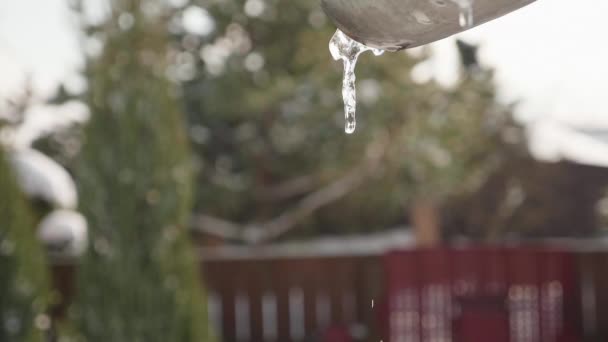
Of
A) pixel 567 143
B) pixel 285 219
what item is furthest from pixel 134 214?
pixel 567 143

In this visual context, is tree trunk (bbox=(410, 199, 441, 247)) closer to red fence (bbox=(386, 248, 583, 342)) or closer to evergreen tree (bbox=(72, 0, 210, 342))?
red fence (bbox=(386, 248, 583, 342))

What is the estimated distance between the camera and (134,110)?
4.64 meters

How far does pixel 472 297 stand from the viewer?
7727 mm

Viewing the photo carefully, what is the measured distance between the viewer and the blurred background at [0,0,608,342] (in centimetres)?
465

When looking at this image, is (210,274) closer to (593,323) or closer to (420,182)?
(420,182)

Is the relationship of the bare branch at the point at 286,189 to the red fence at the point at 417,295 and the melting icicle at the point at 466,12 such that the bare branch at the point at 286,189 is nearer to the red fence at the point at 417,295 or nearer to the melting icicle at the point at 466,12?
the red fence at the point at 417,295

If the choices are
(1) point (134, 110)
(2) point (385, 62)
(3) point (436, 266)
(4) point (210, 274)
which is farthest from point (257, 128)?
(1) point (134, 110)

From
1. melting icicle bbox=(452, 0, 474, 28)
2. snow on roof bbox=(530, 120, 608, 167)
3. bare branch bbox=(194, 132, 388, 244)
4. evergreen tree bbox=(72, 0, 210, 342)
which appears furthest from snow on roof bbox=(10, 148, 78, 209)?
snow on roof bbox=(530, 120, 608, 167)

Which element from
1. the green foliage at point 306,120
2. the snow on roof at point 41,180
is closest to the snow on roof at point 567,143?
the green foliage at point 306,120

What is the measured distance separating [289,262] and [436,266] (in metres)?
2.11

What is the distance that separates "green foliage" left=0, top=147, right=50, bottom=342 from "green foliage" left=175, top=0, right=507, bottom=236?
4.18m

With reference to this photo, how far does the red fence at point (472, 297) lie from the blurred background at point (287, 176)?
0.02 m

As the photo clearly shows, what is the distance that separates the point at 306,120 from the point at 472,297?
286cm

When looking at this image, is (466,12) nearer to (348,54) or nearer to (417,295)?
(348,54)
